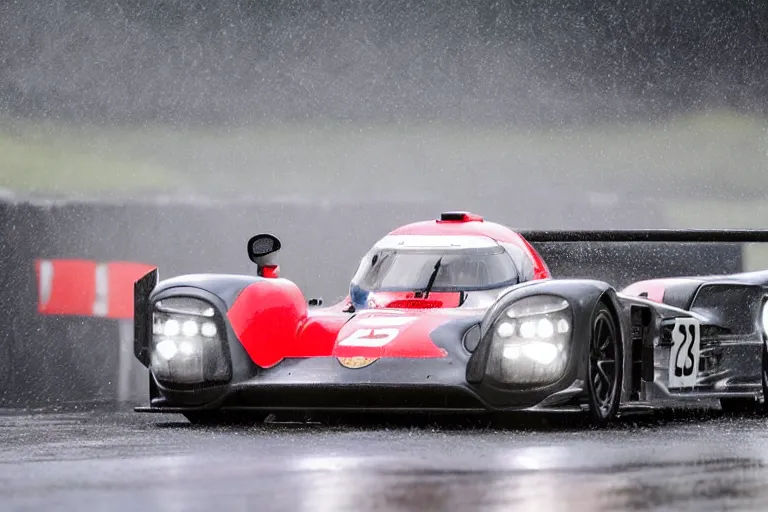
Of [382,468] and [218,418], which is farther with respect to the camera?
[218,418]

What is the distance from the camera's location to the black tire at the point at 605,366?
8805 mm

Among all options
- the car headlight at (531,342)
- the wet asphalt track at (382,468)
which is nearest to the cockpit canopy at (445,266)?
the wet asphalt track at (382,468)

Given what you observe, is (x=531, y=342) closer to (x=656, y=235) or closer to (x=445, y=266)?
(x=445, y=266)

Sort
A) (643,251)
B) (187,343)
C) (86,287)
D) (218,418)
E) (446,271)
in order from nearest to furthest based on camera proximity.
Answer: (187,343), (218,418), (446,271), (643,251), (86,287)

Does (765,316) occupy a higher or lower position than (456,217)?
lower

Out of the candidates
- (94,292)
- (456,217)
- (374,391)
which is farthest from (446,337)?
(94,292)

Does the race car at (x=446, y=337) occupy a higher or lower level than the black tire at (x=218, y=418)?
higher

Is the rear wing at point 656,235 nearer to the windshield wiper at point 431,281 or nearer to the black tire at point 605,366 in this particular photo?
the windshield wiper at point 431,281

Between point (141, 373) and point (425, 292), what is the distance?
1165 centimetres

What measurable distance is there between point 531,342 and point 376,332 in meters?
0.92

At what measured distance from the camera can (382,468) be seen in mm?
6387

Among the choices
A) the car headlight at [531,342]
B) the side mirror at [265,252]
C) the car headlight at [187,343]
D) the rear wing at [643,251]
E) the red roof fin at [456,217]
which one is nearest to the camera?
the car headlight at [531,342]

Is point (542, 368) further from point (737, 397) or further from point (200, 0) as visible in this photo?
point (200, 0)

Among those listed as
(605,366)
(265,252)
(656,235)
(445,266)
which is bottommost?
(605,366)
